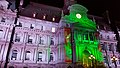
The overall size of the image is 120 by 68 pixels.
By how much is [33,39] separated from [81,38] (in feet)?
34.8

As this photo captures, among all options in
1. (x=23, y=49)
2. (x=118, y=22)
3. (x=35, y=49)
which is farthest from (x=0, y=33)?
Result: (x=118, y=22)

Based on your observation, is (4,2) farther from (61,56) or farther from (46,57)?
(61,56)

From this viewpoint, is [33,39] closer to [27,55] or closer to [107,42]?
[27,55]

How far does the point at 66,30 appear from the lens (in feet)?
94.8

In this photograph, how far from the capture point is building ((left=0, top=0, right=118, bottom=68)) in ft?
85.4

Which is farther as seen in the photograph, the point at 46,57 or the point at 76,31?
the point at 76,31

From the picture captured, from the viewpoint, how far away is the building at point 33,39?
26.0 meters

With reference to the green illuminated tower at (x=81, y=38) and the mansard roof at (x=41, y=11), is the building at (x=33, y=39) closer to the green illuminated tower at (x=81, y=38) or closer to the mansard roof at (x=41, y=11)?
the mansard roof at (x=41, y=11)

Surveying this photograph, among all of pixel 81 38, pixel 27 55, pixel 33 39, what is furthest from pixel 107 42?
pixel 27 55

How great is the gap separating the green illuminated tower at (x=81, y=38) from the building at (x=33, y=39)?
1363 mm

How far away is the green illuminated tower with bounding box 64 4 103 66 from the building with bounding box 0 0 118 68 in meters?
1.36

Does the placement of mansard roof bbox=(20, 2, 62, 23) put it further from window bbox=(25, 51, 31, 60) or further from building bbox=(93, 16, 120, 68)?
building bbox=(93, 16, 120, 68)

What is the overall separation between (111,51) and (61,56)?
14945 millimetres

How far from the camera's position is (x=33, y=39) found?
2892 cm
